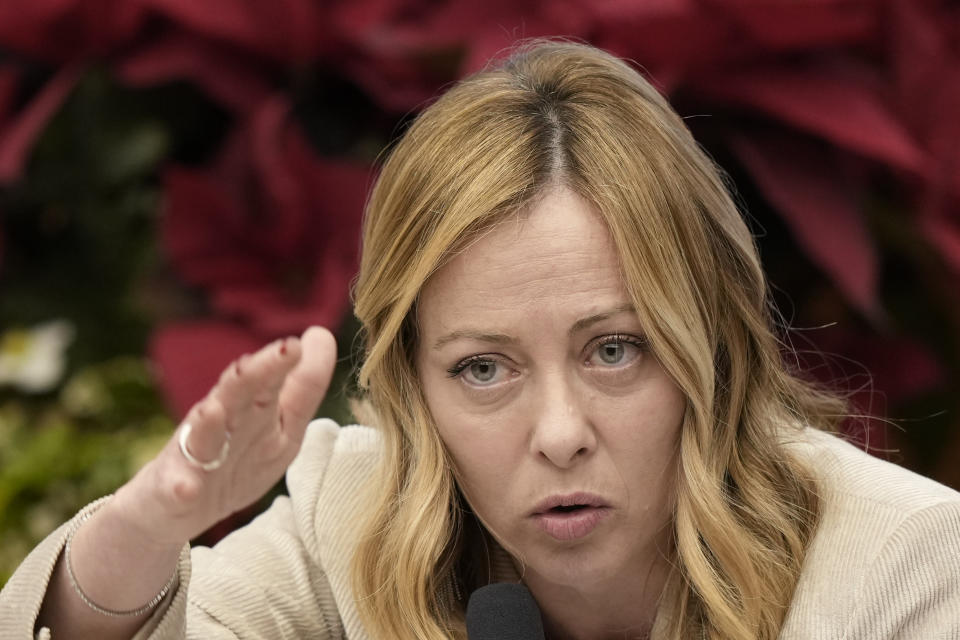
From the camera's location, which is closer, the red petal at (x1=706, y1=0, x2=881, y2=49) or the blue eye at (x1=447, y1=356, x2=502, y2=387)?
the blue eye at (x1=447, y1=356, x2=502, y2=387)

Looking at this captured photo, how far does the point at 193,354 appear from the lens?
1674mm

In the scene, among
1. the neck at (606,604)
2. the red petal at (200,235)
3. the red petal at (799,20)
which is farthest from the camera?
the red petal at (200,235)

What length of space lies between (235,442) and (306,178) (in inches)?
35.2

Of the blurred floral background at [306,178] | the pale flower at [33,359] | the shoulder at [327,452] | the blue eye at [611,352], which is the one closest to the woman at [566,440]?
the blue eye at [611,352]

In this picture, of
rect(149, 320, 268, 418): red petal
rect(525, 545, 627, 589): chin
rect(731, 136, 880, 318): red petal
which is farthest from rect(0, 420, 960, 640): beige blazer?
rect(731, 136, 880, 318): red petal

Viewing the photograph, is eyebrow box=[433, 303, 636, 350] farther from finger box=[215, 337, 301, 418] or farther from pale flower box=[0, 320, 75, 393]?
pale flower box=[0, 320, 75, 393]

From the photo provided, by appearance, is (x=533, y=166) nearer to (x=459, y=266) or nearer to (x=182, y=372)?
(x=459, y=266)

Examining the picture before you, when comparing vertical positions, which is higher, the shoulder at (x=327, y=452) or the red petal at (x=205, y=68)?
the red petal at (x=205, y=68)

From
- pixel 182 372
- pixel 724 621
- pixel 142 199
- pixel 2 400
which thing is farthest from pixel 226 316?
pixel 724 621

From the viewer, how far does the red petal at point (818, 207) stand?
1.60 m

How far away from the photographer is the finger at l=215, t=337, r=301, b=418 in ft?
2.81

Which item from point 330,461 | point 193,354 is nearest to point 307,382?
point 330,461

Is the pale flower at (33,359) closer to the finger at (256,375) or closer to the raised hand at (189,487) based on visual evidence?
the raised hand at (189,487)

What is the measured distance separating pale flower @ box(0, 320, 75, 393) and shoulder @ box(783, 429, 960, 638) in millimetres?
1170
